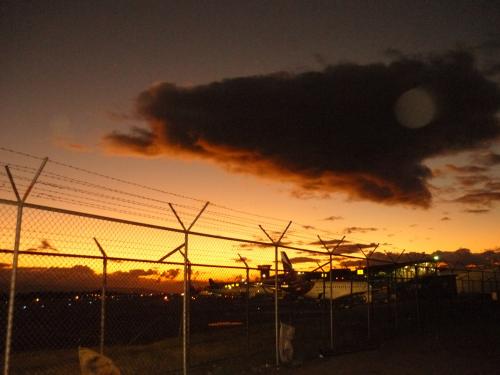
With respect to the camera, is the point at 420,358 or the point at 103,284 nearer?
the point at 103,284

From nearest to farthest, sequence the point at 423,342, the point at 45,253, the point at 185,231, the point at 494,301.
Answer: the point at 45,253 → the point at 185,231 → the point at 423,342 → the point at 494,301

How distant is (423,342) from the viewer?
15.0 meters

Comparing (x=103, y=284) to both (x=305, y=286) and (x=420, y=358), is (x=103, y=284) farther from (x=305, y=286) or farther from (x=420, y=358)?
(x=305, y=286)

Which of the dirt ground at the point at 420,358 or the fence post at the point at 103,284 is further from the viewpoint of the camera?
the dirt ground at the point at 420,358

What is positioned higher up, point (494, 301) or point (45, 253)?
point (45, 253)

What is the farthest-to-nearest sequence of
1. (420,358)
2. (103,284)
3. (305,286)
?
(305,286), (420,358), (103,284)

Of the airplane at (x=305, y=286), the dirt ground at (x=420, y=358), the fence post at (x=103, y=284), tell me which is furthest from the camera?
the airplane at (x=305, y=286)

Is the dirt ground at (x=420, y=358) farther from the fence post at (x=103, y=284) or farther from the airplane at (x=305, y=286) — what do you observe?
the airplane at (x=305, y=286)

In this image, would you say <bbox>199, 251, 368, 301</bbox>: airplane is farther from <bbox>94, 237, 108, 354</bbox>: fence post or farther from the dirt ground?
<bbox>94, 237, 108, 354</bbox>: fence post

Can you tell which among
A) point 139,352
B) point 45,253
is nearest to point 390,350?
point 139,352

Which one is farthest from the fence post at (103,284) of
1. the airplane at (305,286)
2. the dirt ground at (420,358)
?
the airplane at (305,286)

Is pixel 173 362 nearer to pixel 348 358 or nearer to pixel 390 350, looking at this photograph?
pixel 348 358

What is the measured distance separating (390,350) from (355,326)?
7.02m

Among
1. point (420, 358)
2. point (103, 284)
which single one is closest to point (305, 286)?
point (420, 358)
